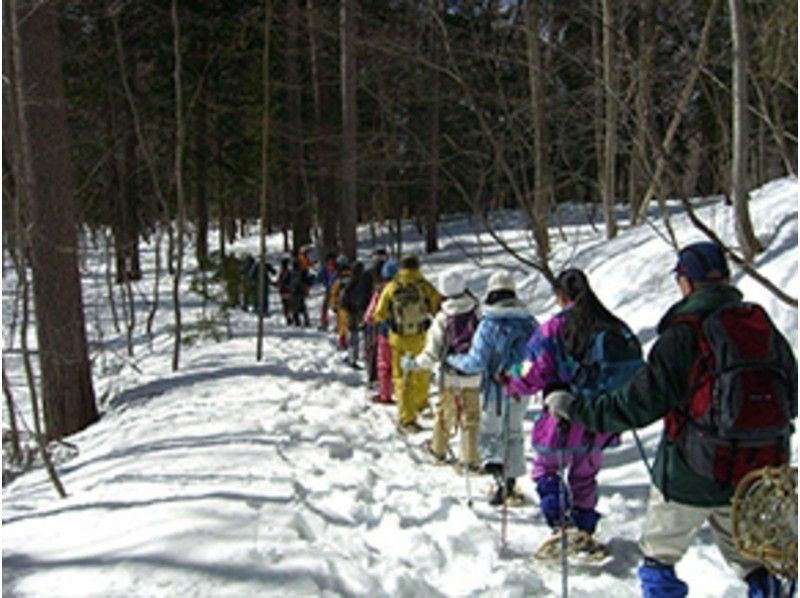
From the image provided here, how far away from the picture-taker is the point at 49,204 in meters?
8.24

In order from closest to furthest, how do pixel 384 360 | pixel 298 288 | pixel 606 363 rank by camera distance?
1. pixel 606 363
2. pixel 384 360
3. pixel 298 288

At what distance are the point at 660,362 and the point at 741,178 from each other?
→ 395cm

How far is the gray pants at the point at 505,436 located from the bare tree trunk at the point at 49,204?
5.09 meters

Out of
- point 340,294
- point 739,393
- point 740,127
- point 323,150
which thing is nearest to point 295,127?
point 323,150

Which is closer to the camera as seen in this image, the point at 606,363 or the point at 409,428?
the point at 606,363

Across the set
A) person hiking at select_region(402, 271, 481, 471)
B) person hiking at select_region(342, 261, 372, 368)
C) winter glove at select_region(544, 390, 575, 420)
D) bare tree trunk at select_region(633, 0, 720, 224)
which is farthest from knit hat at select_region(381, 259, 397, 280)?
winter glove at select_region(544, 390, 575, 420)

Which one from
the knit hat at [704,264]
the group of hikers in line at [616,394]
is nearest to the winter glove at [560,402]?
the group of hikers in line at [616,394]

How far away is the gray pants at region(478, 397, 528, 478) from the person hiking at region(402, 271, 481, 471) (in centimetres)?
27

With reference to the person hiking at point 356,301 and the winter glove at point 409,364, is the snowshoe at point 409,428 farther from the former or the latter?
the person hiking at point 356,301

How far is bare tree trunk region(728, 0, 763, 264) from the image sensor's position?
211 inches

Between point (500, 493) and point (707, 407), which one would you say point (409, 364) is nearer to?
point (500, 493)

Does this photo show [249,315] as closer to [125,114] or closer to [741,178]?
[125,114]

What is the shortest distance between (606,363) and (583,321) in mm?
282

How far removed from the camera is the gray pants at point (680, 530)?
3.09 m
